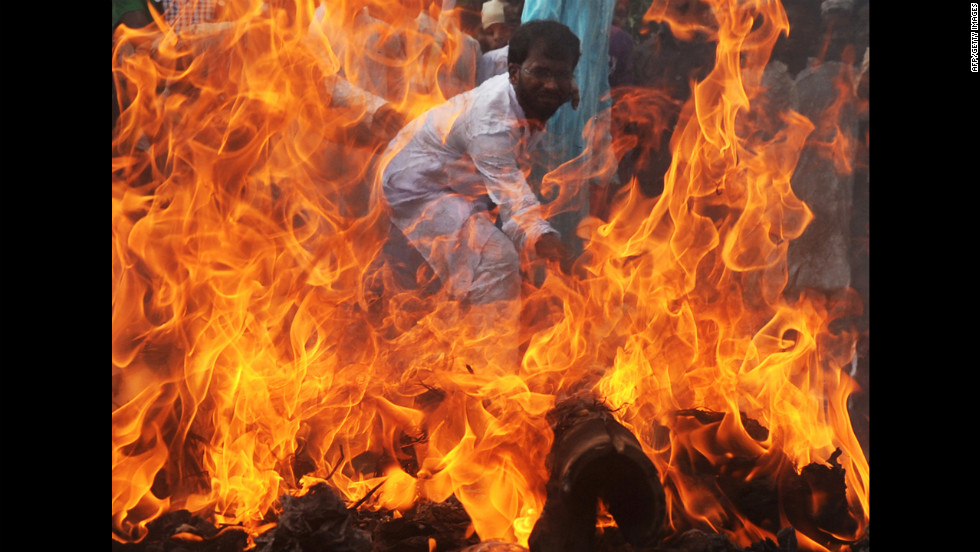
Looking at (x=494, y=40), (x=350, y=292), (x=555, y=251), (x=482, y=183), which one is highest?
(x=494, y=40)

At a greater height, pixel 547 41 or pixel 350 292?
pixel 547 41

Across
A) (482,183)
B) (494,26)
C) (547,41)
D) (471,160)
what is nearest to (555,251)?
(482,183)

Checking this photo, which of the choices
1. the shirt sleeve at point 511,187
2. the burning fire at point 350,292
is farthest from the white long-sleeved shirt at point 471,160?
the burning fire at point 350,292

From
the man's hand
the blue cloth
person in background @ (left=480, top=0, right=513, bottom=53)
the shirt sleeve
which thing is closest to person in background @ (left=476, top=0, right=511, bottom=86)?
person in background @ (left=480, top=0, right=513, bottom=53)

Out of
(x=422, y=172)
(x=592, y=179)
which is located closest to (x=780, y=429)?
(x=592, y=179)

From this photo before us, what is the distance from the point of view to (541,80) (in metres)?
3.34

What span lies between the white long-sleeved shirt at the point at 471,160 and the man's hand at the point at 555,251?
4 centimetres

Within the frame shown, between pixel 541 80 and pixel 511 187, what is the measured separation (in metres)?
0.48

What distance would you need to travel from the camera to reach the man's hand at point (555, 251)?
3.40 m

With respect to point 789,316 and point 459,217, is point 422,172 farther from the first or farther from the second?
point 789,316

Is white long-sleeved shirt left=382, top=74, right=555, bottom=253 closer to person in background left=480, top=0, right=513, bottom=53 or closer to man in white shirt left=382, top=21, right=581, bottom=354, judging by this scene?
man in white shirt left=382, top=21, right=581, bottom=354

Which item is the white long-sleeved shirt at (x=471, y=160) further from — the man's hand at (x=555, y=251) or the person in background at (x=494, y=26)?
the person in background at (x=494, y=26)

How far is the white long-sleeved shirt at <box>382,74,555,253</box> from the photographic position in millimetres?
3381

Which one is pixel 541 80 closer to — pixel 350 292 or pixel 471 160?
pixel 471 160
